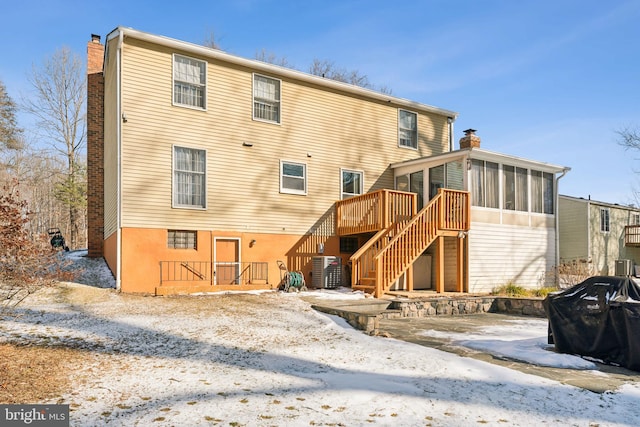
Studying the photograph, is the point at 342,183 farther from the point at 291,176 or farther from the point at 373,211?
the point at 373,211

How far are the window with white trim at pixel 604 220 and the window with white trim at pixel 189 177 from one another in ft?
70.2

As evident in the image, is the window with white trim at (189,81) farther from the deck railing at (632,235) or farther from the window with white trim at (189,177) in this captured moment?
the deck railing at (632,235)

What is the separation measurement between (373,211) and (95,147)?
9619 millimetres

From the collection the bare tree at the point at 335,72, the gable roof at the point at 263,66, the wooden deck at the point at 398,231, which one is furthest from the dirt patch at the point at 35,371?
the bare tree at the point at 335,72

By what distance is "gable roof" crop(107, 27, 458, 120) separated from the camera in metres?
11.9

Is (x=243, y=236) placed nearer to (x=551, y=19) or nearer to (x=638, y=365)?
(x=638, y=365)

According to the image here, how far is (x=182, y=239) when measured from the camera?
12.5 m

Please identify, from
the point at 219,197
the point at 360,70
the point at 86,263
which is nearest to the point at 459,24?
the point at 219,197

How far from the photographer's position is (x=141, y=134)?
12.0 m

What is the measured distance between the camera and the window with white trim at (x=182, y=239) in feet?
40.4

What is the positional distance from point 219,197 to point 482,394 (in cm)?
986

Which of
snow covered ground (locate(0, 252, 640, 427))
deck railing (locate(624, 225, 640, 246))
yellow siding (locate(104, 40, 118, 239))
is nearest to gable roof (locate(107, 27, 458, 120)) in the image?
yellow siding (locate(104, 40, 118, 239))

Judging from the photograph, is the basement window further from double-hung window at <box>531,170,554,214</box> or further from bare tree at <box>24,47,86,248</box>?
bare tree at <box>24,47,86,248</box>

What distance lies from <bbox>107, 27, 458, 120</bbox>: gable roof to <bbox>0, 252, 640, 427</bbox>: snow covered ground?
24.2 ft
